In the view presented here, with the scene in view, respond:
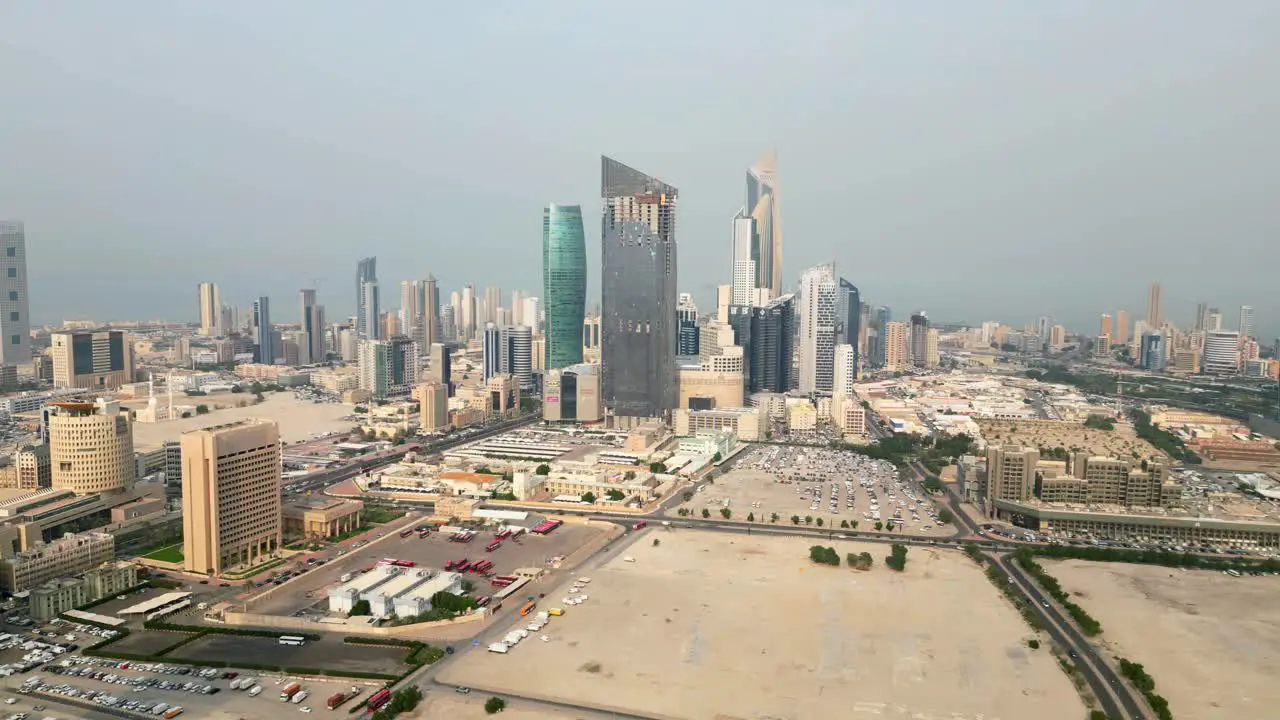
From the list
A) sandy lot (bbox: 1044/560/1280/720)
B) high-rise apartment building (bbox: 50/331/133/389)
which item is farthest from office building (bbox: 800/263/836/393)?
high-rise apartment building (bbox: 50/331/133/389)

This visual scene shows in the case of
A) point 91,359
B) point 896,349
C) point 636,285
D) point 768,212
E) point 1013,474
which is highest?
point 768,212

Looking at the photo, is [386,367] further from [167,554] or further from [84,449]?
[167,554]

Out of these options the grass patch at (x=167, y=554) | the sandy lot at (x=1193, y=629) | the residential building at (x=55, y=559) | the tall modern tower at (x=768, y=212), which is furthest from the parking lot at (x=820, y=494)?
the tall modern tower at (x=768, y=212)

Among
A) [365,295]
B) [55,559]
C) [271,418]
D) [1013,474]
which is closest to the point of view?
[55,559]

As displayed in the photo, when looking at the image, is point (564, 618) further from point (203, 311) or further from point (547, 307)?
point (203, 311)

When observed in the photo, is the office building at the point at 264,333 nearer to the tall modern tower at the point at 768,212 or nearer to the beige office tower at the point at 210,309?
the beige office tower at the point at 210,309

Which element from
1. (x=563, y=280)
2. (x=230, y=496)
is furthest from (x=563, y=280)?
(x=230, y=496)
